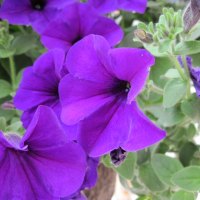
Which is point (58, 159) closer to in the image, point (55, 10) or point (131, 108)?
point (131, 108)

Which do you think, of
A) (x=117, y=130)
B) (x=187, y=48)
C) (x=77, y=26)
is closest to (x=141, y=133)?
(x=117, y=130)

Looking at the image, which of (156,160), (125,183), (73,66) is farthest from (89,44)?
(125,183)

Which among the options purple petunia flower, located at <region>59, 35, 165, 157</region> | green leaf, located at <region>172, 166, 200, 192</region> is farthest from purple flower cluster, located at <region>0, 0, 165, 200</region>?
green leaf, located at <region>172, 166, 200, 192</region>

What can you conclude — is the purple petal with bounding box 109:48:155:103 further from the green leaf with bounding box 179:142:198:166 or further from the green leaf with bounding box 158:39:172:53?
the green leaf with bounding box 179:142:198:166

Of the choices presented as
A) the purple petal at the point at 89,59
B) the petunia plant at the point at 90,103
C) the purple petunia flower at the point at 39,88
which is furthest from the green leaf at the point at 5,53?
the purple petal at the point at 89,59

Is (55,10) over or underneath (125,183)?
over

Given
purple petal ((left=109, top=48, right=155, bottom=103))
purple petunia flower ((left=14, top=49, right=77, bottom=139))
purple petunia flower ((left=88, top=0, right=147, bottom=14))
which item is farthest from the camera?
purple petunia flower ((left=88, top=0, right=147, bottom=14))

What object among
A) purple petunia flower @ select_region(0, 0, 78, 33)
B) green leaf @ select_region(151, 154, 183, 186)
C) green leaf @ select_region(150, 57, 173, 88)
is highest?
purple petunia flower @ select_region(0, 0, 78, 33)
